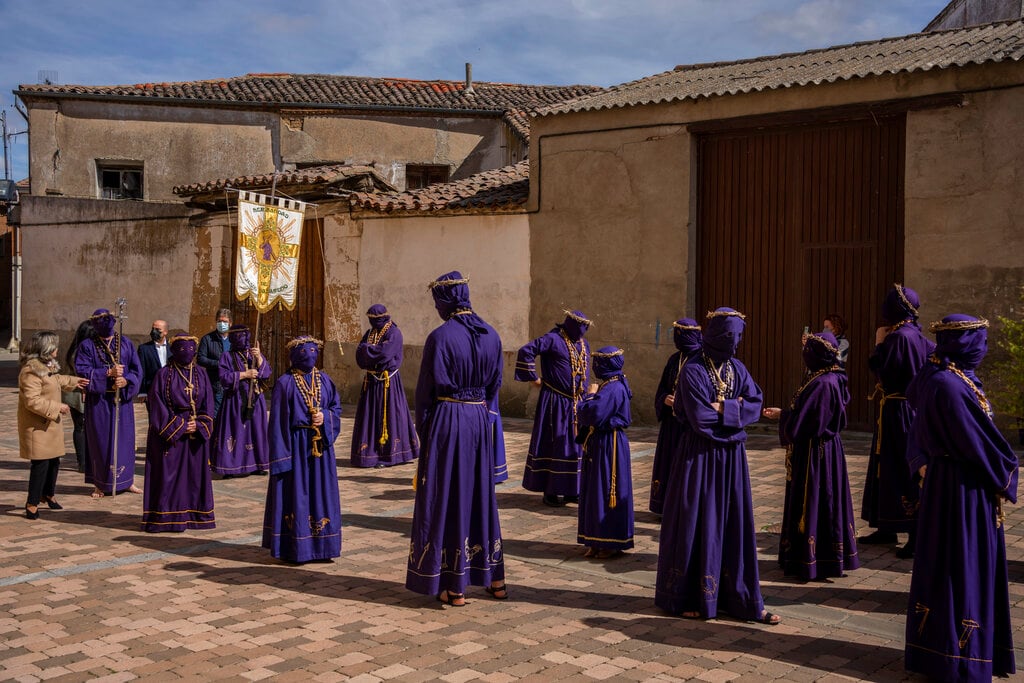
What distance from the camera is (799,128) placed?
45.0ft

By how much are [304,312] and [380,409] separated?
294 inches

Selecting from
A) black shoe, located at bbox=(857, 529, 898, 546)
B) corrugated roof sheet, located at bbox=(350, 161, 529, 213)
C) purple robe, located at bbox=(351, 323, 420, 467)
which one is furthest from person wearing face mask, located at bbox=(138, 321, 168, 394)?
black shoe, located at bbox=(857, 529, 898, 546)

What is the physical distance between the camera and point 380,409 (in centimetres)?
1183

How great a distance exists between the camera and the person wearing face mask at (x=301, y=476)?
724cm

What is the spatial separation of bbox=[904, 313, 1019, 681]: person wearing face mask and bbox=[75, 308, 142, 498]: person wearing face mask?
7352mm

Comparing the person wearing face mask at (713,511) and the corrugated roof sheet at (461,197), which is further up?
the corrugated roof sheet at (461,197)

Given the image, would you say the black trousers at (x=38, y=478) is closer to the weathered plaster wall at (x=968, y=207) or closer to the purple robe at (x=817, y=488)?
the purple robe at (x=817, y=488)

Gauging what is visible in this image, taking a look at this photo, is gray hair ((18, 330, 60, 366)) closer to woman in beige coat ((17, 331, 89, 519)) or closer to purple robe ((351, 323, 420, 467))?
woman in beige coat ((17, 331, 89, 519))

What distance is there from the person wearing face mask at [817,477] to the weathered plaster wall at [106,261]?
1602 centimetres

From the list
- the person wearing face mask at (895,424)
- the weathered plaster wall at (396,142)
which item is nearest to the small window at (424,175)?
the weathered plaster wall at (396,142)

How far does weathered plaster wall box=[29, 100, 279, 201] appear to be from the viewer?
2422 cm

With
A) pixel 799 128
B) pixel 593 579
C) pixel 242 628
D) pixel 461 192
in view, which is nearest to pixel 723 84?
pixel 799 128

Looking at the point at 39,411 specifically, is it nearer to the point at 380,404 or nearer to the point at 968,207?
the point at 380,404

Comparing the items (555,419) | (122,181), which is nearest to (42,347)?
(555,419)
